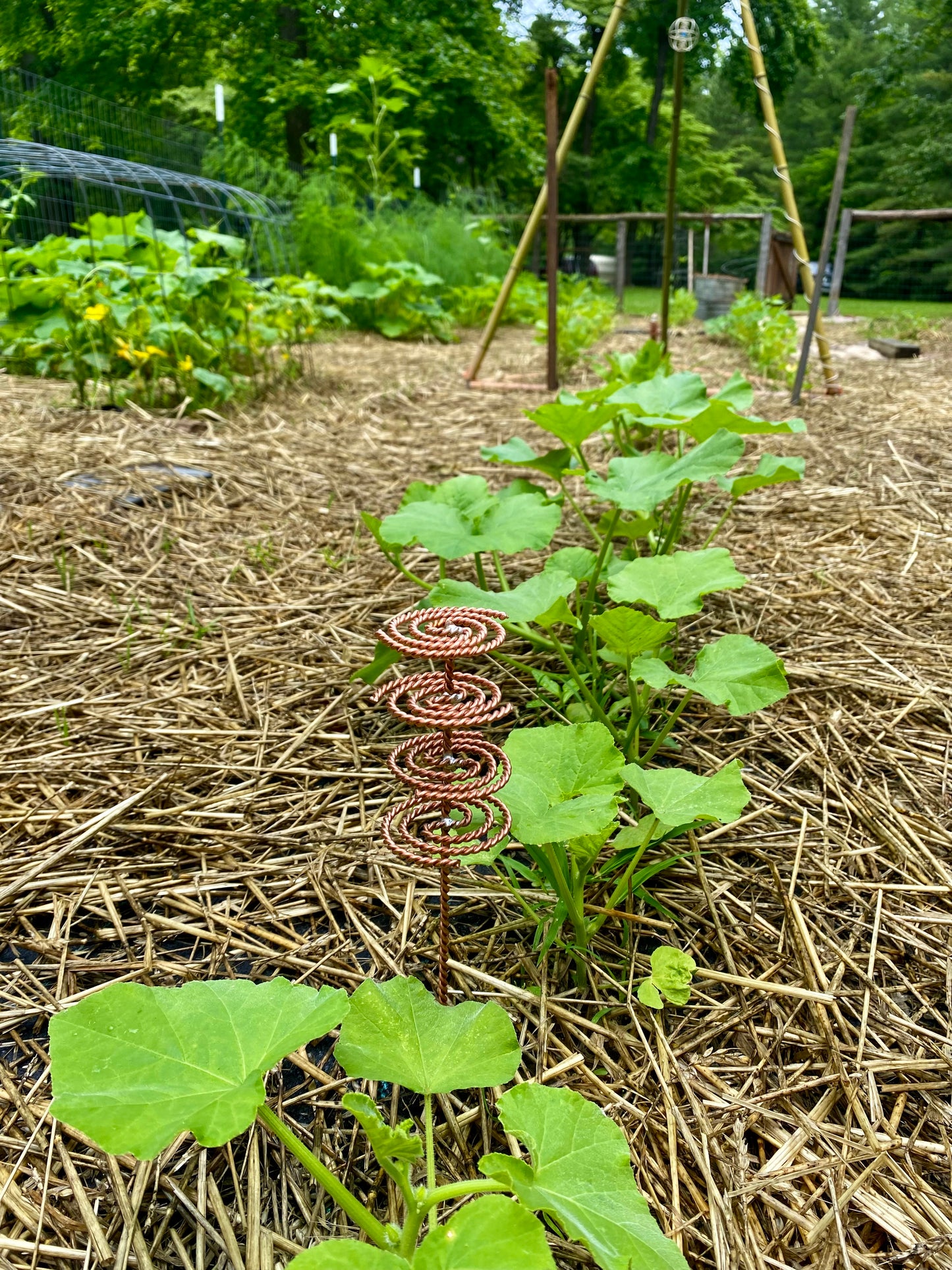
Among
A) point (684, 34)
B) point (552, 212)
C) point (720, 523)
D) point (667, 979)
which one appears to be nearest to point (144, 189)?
point (552, 212)

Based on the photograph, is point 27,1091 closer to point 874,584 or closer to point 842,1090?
point 842,1090

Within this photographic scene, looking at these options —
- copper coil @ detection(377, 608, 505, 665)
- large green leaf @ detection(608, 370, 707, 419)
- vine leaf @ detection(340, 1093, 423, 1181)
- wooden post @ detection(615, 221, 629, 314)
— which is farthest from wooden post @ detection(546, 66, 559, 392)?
wooden post @ detection(615, 221, 629, 314)

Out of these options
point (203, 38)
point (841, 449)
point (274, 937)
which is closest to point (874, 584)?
point (841, 449)

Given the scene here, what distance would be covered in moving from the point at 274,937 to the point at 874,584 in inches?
53.2

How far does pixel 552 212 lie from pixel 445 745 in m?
2.91

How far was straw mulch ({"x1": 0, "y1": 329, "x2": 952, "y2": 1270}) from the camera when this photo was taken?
643 mm

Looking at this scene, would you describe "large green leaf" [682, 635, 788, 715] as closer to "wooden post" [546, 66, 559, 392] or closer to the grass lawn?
"wooden post" [546, 66, 559, 392]

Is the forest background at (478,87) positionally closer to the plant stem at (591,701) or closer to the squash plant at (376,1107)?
the plant stem at (591,701)

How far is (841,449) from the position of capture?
2.62 metres

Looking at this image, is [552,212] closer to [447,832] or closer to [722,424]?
[722,424]

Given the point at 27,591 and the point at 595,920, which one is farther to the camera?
the point at 27,591

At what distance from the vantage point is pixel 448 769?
756 millimetres

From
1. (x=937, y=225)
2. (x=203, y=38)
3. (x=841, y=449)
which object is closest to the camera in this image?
(x=841, y=449)

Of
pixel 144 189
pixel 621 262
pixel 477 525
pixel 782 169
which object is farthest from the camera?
pixel 621 262
